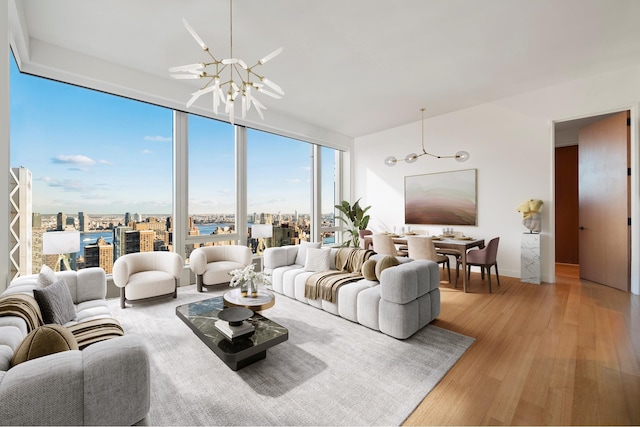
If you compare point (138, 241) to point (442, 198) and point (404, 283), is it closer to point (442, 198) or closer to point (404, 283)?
point (404, 283)

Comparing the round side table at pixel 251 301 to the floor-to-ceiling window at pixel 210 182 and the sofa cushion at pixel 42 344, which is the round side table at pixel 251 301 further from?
the floor-to-ceiling window at pixel 210 182

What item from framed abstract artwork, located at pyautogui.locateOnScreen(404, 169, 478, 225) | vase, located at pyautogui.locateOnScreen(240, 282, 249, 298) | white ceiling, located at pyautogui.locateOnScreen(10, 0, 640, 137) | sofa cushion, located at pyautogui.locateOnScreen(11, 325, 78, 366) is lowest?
vase, located at pyautogui.locateOnScreen(240, 282, 249, 298)

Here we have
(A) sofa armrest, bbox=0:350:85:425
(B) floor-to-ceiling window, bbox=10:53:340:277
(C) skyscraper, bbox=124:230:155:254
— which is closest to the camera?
(A) sofa armrest, bbox=0:350:85:425

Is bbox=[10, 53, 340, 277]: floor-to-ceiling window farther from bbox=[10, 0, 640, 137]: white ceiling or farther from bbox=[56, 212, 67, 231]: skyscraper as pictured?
bbox=[10, 0, 640, 137]: white ceiling

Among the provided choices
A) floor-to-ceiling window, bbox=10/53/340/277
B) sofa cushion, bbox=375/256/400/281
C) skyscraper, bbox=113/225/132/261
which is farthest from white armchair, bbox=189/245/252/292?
sofa cushion, bbox=375/256/400/281

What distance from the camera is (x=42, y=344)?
3.92 feet

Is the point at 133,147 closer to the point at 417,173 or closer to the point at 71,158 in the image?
the point at 71,158

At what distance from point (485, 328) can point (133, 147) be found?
5239mm

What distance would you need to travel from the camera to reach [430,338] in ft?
8.44

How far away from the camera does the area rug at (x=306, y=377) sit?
5.31ft

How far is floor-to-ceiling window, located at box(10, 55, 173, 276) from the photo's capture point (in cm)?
328

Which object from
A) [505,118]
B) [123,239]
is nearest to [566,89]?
[505,118]

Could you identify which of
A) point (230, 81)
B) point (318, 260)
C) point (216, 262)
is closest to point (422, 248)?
point (318, 260)

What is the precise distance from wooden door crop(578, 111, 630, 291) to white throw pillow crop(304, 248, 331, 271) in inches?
174
